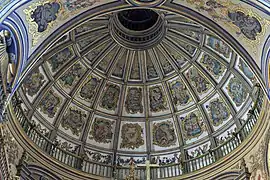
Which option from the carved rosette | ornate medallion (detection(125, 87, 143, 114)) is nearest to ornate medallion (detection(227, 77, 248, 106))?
the carved rosette

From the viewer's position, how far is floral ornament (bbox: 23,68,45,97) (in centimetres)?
2089

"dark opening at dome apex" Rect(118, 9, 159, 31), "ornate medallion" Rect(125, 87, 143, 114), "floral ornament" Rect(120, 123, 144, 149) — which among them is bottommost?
"floral ornament" Rect(120, 123, 144, 149)

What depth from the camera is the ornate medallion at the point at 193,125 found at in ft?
74.5

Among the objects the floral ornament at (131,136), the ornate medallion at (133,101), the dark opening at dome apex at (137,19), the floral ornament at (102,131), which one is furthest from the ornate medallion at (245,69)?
the floral ornament at (102,131)

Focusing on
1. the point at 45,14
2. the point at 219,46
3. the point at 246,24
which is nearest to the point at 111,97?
the point at 219,46

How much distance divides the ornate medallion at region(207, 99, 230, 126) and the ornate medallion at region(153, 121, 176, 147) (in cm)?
218

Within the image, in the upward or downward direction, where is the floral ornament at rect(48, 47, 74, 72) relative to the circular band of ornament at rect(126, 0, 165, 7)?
upward

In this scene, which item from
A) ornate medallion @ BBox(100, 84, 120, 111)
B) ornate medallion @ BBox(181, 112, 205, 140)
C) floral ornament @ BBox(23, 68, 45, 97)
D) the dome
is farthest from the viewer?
ornate medallion @ BBox(100, 84, 120, 111)

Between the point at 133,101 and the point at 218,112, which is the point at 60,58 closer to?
the point at 133,101

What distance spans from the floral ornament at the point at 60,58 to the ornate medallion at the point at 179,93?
5.27m

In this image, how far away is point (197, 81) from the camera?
74.5 ft

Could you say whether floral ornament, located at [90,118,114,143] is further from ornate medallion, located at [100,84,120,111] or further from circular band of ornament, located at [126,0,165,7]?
circular band of ornament, located at [126,0,165,7]

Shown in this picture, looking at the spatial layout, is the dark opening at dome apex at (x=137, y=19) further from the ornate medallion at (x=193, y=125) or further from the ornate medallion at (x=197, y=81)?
the ornate medallion at (x=193, y=125)

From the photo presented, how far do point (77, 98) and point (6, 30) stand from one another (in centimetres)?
955
